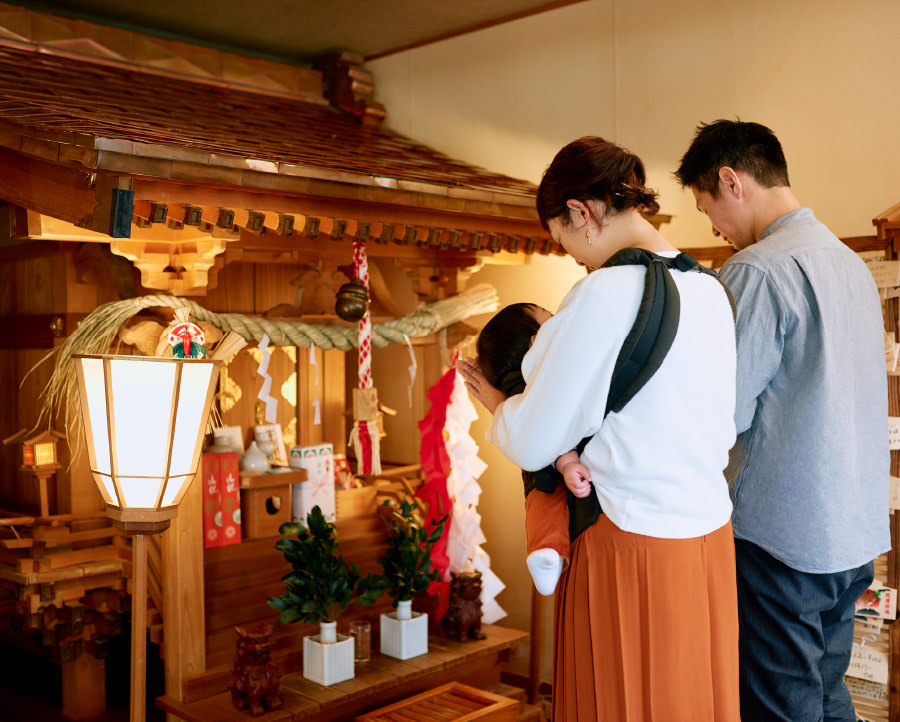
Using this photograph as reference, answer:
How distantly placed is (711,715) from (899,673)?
2.11 m

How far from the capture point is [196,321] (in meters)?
3.52

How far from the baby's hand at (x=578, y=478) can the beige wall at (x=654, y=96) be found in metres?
2.60

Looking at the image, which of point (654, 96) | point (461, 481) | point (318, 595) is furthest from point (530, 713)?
point (654, 96)

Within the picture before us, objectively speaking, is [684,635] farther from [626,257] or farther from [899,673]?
[899,673]

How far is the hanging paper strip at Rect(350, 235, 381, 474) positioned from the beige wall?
1300mm

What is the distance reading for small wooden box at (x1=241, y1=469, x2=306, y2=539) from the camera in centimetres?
391

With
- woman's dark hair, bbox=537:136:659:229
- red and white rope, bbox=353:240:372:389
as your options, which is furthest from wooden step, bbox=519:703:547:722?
woman's dark hair, bbox=537:136:659:229

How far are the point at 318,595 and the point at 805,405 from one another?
2.04m

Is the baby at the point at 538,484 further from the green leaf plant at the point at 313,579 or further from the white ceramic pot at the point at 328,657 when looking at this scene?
the white ceramic pot at the point at 328,657

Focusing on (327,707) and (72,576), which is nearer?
(327,707)

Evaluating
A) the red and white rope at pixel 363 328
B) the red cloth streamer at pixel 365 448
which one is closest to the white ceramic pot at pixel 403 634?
the red cloth streamer at pixel 365 448

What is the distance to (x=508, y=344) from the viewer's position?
2.10 meters

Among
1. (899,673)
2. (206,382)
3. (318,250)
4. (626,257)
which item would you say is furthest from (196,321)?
(899,673)

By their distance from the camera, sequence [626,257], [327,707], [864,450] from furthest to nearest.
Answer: [327,707], [864,450], [626,257]
